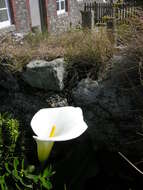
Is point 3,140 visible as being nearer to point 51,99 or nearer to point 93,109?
point 51,99

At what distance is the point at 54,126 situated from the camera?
1048mm

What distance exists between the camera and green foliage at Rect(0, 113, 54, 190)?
3.38ft

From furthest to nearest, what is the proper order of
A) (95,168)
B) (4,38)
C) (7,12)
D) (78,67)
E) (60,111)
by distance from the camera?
(7,12), (4,38), (78,67), (95,168), (60,111)

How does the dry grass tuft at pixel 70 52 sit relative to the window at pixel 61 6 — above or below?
above

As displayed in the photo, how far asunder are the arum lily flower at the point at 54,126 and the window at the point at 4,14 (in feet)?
15.6

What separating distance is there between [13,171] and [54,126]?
0.26 metres

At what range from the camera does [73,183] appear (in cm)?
121

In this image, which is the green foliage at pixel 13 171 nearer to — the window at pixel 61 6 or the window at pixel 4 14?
the window at pixel 4 14

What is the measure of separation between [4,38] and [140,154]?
127cm

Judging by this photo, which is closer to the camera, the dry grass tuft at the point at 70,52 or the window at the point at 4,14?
the dry grass tuft at the point at 70,52

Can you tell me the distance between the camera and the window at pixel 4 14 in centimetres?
538

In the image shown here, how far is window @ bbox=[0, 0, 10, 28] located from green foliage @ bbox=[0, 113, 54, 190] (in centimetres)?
468

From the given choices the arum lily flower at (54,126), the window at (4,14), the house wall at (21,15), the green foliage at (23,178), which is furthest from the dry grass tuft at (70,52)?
the house wall at (21,15)

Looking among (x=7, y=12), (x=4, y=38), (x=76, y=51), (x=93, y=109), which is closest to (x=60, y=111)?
(x=93, y=109)
